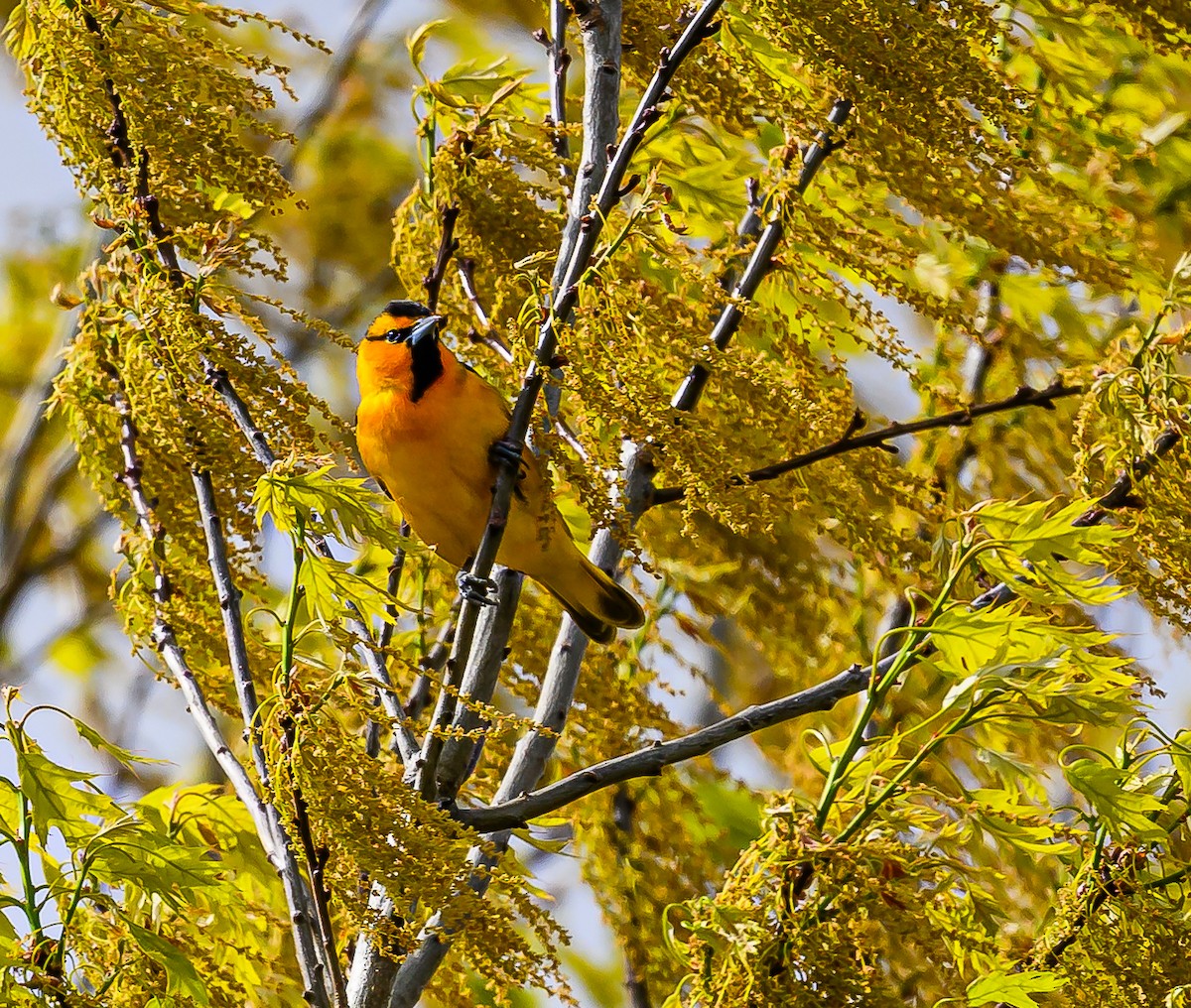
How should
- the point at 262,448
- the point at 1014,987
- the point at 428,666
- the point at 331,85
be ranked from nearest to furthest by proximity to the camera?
the point at 1014,987 → the point at 262,448 → the point at 428,666 → the point at 331,85

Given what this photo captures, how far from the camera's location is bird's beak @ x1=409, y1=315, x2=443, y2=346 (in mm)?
2939

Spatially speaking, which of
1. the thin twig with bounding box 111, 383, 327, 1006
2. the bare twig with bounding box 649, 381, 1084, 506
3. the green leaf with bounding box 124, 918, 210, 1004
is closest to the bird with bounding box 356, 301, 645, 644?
the bare twig with bounding box 649, 381, 1084, 506

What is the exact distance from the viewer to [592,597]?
329 cm

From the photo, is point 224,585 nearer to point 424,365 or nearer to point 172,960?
point 172,960

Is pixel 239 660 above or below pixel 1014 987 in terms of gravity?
above

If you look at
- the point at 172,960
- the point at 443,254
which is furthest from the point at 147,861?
the point at 443,254

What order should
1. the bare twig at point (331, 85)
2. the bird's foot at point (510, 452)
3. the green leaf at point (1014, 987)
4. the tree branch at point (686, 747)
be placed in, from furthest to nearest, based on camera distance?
the bare twig at point (331, 85) < the tree branch at point (686, 747) < the bird's foot at point (510, 452) < the green leaf at point (1014, 987)

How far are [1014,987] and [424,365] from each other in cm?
198

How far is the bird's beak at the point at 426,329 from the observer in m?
2.94

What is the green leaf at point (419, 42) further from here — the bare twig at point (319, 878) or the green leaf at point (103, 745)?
the bare twig at point (319, 878)

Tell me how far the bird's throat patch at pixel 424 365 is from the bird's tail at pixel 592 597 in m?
0.50

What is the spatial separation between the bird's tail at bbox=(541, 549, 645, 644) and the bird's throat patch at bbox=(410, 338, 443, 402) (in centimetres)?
50

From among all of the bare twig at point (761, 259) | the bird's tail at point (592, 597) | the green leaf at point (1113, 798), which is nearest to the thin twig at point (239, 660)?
the bird's tail at point (592, 597)

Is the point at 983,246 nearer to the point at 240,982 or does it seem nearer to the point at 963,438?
the point at 963,438
